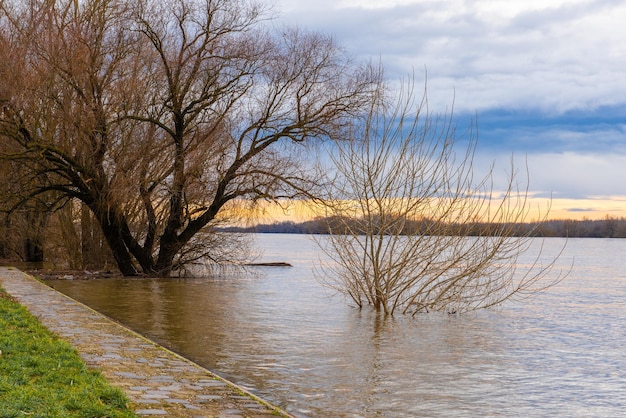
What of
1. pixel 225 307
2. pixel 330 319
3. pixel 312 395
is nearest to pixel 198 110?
pixel 225 307

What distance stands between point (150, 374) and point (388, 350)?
5.82 m

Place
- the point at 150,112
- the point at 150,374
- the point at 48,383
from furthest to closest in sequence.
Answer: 1. the point at 150,112
2. the point at 150,374
3. the point at 48,383

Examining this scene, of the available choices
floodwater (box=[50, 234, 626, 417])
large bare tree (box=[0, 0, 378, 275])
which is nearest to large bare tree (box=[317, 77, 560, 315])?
floodwater (box=[50, 234, 626, 417])

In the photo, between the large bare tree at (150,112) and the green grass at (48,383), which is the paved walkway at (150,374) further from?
the large bare tree at (150,112)

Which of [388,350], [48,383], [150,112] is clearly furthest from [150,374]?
[150,112]

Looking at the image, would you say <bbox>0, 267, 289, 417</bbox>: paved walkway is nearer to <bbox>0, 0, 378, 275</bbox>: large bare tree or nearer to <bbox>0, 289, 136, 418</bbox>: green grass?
<bbox>0, 289, 136, 418</bbox>: green grass

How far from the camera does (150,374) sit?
7.93 m

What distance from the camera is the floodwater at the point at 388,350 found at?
355 inches

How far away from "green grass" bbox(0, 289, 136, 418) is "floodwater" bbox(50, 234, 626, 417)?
7.44 ft

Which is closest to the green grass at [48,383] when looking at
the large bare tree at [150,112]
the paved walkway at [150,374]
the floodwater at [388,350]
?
the paved walkway at [150,374]

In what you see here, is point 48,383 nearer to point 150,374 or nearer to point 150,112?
point 150,374

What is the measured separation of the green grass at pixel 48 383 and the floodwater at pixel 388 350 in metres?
2.27

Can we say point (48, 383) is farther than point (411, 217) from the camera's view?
No

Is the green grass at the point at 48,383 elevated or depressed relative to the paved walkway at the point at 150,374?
elevated
